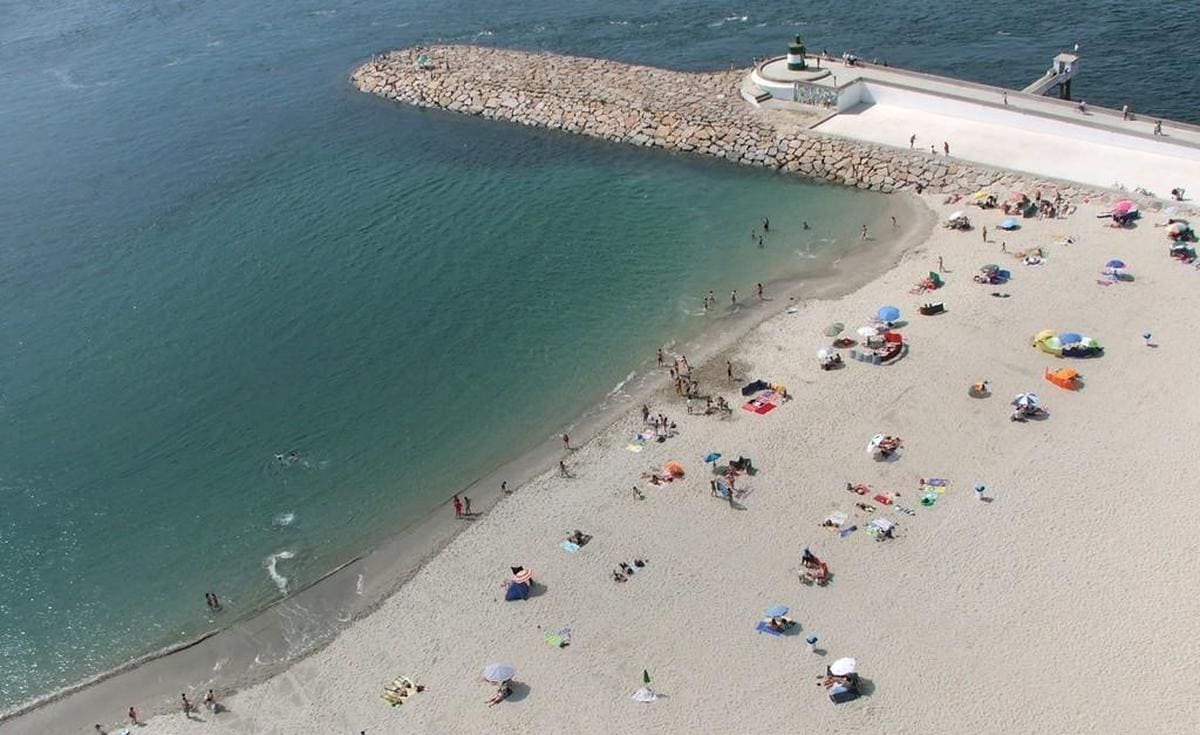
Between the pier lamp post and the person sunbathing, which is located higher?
the pier lamp post

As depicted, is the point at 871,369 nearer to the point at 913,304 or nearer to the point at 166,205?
the point at 913,304

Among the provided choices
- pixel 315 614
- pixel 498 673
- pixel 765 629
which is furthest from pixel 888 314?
pixel 315 614

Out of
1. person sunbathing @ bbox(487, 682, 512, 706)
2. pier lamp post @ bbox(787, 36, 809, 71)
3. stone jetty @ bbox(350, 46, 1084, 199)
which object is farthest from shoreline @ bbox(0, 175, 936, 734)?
pier lamp post @ bbox(787, 36, 809, 71)

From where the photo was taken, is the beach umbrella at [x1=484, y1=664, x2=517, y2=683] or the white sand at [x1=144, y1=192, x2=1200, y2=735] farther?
the beach umbrella at [x1=484, y1=664, x2=517, y2=683]

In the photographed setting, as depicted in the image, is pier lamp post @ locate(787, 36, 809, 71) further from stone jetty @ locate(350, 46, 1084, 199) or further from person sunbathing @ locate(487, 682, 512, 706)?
person sunbathing @ locate(487, 682, 512, 706)

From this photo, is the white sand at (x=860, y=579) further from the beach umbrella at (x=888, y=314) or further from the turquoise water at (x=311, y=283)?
the turquoise water at (x=311, y=283)

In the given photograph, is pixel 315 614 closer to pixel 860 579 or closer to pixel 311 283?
pixel 860 579

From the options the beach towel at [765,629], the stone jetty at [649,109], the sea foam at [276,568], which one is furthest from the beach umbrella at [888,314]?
the sea foam at [276,568]
